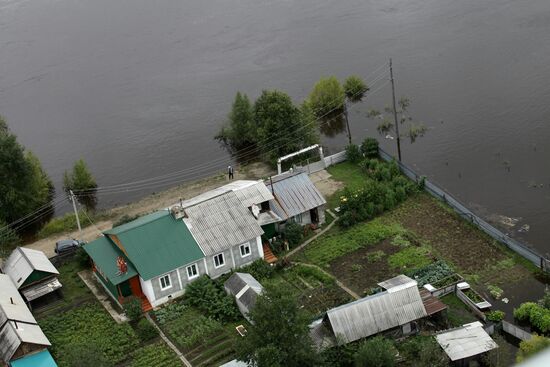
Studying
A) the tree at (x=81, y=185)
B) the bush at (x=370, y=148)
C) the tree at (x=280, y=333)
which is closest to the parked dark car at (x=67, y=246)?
the tree at (x=81, y=185)

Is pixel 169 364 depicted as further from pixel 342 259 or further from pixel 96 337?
pixel 342 259

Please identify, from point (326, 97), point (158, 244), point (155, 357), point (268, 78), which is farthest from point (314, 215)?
point (268, 78)

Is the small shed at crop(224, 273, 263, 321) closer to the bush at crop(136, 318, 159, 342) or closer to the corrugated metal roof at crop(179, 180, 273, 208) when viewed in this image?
the bush at crop(136, 318, 159, 342)

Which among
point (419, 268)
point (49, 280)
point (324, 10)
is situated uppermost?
point (324, 10)

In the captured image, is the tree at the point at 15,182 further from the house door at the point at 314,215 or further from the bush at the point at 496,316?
the bush at the point at 496,316

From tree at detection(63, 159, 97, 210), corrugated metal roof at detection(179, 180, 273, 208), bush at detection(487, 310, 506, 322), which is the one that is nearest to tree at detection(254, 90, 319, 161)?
corrugated metal roof at detection(179, 180, 273, 208)

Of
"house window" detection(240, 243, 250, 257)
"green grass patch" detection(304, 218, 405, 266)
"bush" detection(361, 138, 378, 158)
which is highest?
"bush" detection(361, 138, 378, 158)

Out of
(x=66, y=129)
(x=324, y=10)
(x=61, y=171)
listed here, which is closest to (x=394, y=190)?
(x=61, y=171)
